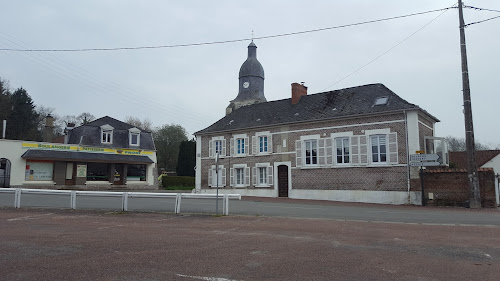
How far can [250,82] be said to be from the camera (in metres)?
54.4

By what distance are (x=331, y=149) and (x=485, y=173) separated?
8828 millimetres

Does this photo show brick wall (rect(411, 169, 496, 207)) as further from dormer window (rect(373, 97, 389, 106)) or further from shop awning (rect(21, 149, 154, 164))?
shop awning (rect(21, 149, 154, 164))

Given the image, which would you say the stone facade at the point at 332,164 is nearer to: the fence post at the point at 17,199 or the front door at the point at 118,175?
the front door at the point at 118,175

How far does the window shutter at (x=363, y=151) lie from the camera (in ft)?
76.8

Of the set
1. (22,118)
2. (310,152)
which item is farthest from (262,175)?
(22,118)

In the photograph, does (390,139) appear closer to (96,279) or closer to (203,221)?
(203,221)

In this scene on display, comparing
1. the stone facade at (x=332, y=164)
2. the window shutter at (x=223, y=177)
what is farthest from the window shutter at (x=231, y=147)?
the window shutter at (x=223, y=177)

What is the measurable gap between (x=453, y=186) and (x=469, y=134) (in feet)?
9.61

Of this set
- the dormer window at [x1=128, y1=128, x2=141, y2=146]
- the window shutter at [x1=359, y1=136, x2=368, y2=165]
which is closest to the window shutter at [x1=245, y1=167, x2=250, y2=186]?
the window shutter at [x1=359, y1=136, x2=368, y2=165]

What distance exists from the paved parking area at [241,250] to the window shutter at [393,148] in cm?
1133

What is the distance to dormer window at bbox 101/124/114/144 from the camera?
124ft

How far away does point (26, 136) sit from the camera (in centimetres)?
4575

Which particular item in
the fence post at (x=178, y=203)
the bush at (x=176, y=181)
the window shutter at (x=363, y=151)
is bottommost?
the fence post at (x=178, y=203)

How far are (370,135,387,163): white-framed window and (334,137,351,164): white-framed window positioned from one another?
1580 millimetres
